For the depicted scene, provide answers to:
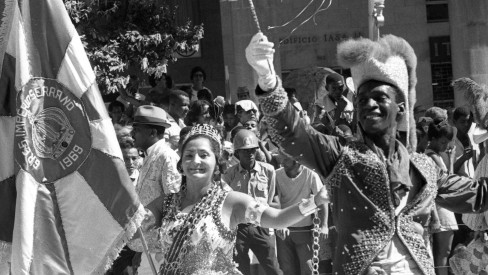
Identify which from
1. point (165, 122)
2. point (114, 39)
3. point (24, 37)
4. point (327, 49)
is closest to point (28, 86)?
point (24, 37)

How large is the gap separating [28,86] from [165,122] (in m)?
2.80

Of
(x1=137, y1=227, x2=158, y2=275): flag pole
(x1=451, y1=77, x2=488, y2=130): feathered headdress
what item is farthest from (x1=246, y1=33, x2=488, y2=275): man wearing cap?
(x1=451, y1=77, x2=488, y2=130): feathered headdress

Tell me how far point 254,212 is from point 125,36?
330 inches

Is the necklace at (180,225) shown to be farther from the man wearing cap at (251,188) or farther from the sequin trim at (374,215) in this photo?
the man wearing cap at (251,188)

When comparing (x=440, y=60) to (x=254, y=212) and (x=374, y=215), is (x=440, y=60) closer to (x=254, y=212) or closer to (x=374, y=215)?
(x=254, y=212)

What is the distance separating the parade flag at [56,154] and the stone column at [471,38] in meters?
11.8

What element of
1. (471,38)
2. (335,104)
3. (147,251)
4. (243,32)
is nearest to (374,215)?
(147,251)

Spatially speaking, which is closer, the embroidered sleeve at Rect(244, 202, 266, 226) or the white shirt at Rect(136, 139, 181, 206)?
the embroidered sleeve at Rect(244, 202, 266, 226)

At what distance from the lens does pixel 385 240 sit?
5.66m

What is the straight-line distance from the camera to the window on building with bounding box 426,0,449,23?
64.3ft

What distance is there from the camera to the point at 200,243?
20.4ft

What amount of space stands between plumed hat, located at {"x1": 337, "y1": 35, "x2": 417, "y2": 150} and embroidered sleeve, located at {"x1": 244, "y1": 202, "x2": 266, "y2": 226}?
2.66 feet

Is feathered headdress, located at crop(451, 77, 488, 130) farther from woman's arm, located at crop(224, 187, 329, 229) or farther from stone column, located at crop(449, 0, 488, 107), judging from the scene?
stone column, located at crop(449, 0, 488, 107)

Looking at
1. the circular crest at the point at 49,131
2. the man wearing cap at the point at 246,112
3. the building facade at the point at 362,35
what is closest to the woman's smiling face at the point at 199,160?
the circular crest at the point at 49,131
